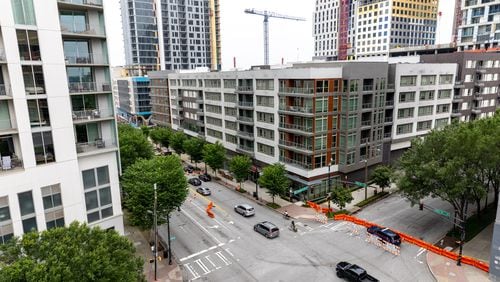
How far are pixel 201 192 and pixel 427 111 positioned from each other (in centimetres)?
4541

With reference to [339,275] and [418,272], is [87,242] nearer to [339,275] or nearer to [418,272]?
[339,275]

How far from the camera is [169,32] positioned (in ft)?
460

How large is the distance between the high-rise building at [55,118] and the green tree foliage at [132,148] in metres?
17.4

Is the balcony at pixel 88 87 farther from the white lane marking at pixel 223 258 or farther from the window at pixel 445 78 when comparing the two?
the window at pixel 445 78

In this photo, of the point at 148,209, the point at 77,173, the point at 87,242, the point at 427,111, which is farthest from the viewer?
the point at 427,111

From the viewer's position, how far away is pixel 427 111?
195ft

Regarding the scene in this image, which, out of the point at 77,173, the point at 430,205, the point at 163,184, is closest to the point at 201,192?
the point at 163,184

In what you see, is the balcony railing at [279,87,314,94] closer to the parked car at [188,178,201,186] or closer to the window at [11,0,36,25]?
the parked car at [188,178,201,186]

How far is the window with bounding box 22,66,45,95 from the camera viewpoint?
24.3 m

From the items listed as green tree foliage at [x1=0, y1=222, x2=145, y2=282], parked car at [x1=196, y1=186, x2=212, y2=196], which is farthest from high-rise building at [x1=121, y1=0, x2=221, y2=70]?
green tree foliage at [x1=0, y1=222, x2=145, y2=282]

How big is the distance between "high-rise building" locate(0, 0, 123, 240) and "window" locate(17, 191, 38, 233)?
0.06 metres

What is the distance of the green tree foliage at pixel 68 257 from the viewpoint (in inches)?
627

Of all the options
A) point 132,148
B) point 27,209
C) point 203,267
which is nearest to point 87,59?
point 27,209

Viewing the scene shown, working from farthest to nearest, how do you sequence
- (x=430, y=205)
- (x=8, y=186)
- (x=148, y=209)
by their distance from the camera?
(x=430, y=205) < (x=148, y=209) < (x=8, y=186)
